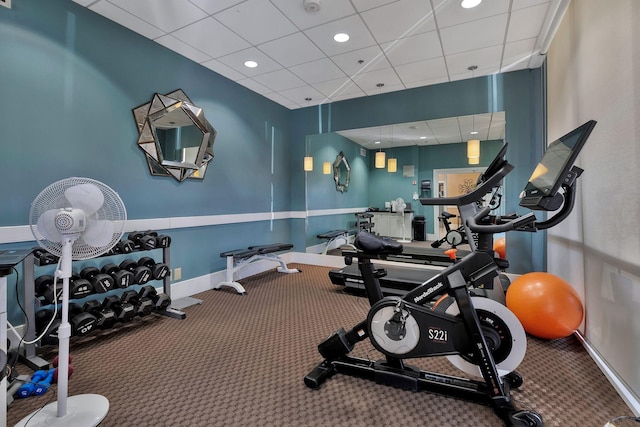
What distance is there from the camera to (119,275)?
→ 2535 millimetres

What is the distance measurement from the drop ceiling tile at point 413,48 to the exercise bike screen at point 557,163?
2.16 m

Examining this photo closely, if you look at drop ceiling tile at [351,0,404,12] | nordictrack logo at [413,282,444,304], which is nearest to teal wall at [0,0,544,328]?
drop ceiling tile at [351,0,404,12]

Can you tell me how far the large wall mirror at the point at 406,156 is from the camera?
4.18 meters

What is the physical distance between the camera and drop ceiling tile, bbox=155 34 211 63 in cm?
317

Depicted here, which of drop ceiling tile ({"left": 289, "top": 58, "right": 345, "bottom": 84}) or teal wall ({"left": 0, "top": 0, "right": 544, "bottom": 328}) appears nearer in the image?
teal wall ({"left": 0, "top": 0, "right": 544, "bottom": 328})

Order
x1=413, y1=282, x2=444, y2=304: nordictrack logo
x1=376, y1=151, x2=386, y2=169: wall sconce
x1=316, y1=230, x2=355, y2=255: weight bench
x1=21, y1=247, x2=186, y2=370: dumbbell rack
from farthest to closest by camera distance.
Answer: x1=316, y1=230, x2=355, y2=255: weight bench, x1=376, y1=151, x2=386, y2=169: wall sconce, x1=21, y1=247, x2=186, y2=370: dumbbell rack, x1=413, y1=282, x2=444, y2=304: nordictrack logo

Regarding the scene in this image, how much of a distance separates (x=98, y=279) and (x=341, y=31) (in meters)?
3.22

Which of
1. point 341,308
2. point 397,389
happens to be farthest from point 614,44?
point 341,308

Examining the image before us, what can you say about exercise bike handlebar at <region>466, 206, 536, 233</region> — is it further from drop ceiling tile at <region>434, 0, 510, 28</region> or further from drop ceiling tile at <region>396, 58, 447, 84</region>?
drop ceiling tile at <region>396, 58, 447, 84</region>

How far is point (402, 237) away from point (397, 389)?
3325 mm

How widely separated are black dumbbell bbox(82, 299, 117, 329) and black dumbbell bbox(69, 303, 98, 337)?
3 cm

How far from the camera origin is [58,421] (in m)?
1.44

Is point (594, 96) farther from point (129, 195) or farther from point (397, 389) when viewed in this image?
point (129, 195)

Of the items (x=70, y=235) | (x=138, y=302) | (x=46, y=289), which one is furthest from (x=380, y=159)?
(x=46, y=289)
